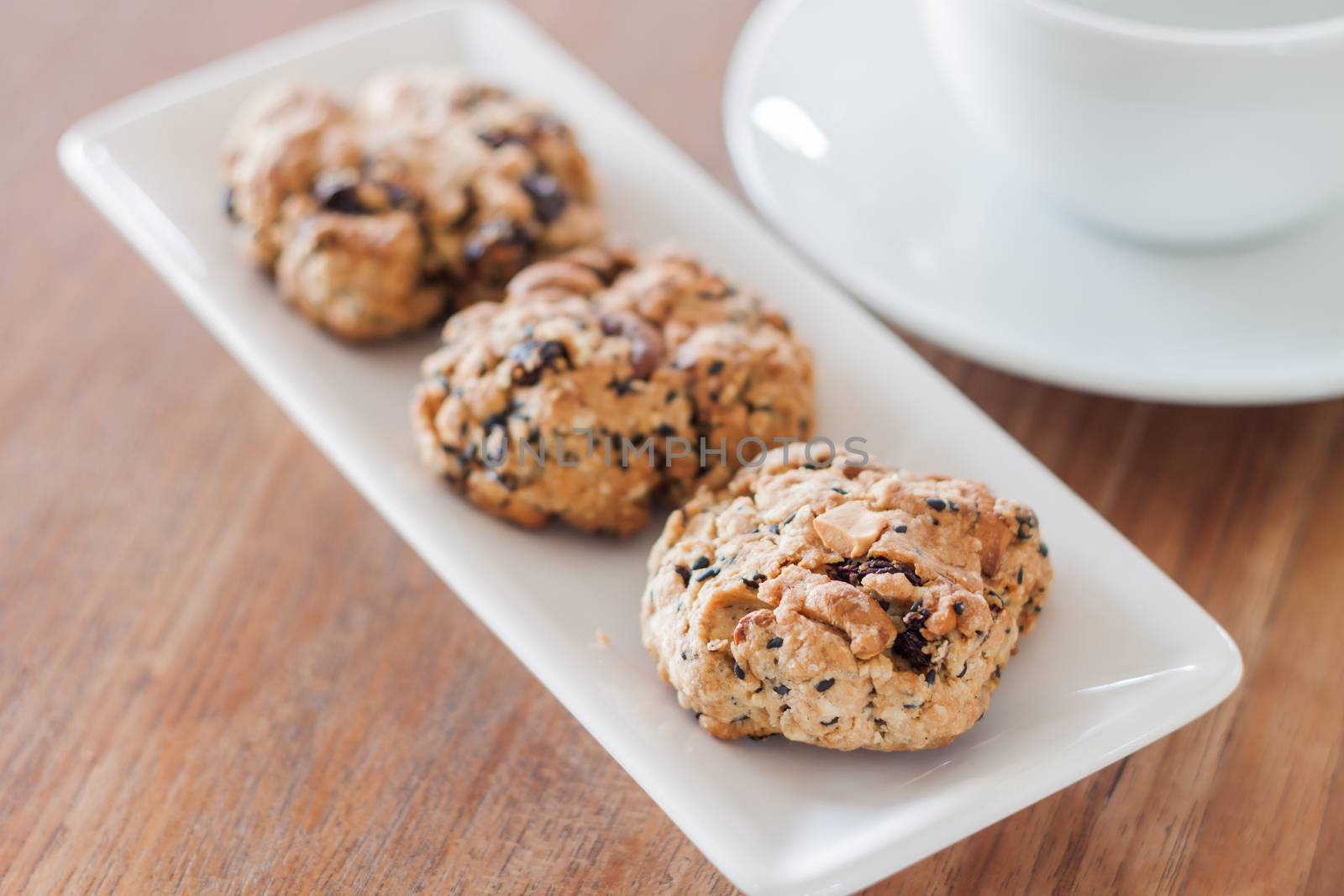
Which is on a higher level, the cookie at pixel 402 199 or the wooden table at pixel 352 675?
the cookie at pixel 402 199

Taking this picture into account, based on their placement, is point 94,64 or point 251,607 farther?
point 94,64

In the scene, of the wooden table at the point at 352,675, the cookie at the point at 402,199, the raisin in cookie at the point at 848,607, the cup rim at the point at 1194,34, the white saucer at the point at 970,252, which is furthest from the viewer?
the cookie at the point at 402,199

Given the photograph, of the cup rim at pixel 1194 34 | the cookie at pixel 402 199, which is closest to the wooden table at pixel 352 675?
the cookie at pixel 402 199

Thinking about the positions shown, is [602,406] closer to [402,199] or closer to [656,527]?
[656,527]

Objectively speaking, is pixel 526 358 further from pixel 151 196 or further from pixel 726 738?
pixel 151 196

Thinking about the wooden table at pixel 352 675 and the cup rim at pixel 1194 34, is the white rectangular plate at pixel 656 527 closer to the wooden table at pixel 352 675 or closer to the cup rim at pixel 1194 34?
the wooden table at pixel 352 675

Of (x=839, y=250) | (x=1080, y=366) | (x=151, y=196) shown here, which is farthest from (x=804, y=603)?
(x=151, y=196)

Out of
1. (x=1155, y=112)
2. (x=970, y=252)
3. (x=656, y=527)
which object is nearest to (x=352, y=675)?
(x=656, y=527)
